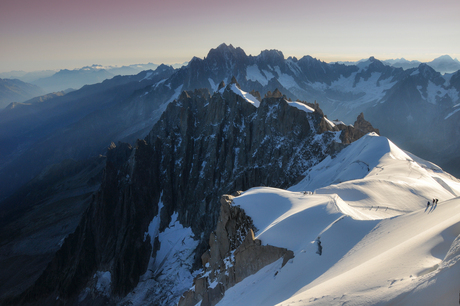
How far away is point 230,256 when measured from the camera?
2789cm

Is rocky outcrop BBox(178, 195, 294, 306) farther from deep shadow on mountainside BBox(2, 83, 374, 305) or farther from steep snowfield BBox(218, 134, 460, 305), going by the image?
deep shadow on mountainside BBox(2, 83, 374, 305)

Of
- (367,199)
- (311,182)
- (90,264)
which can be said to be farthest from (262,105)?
(90,264)

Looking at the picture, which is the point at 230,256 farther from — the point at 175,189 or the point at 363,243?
the point at 175,189

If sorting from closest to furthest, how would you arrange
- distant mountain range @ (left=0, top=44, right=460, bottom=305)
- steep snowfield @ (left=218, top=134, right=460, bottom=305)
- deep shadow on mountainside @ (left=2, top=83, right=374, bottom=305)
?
steep snowfield @ (left=218, top=134, right=460, bottom=305)
distant mountain range @ (left=0, top=44, right=460, bottom=305)
deep shadow on mountainside @ (left=2, top=83, right=374, bottom=305)

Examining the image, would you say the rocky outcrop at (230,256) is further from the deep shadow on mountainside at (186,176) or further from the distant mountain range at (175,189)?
the deep shadow on mountainside at (186,176)

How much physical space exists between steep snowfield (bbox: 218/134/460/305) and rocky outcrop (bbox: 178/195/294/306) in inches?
35.4

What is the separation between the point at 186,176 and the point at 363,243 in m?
74.7

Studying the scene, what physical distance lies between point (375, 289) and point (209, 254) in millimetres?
27645

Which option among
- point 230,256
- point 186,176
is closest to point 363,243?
point 230,256

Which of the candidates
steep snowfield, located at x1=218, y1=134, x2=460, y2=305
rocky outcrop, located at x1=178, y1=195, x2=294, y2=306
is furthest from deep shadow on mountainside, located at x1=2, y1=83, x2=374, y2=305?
rocky outcrop, located at x1=178, y1=195, x2=294, y2=306

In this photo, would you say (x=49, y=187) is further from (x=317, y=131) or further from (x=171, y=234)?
(x=317, y=131)

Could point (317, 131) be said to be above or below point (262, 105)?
below

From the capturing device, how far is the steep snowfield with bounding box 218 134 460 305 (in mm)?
10302

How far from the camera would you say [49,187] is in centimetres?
13088
